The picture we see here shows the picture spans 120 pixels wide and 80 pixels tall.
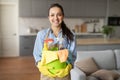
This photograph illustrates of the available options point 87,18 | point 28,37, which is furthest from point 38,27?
point 87,18

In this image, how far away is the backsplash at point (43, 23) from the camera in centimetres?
809

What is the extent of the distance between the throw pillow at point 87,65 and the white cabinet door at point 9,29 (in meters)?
4.57

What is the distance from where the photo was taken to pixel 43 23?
8.27 meters

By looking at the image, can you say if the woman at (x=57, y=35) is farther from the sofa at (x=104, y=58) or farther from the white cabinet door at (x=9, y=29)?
the white cabinet door at (x=9, y=29)

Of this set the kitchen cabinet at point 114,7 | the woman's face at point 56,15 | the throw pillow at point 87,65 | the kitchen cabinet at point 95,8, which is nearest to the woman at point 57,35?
the woman's face at point 56,15

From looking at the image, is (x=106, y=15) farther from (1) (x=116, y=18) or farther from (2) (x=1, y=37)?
(2) (x=1, y=37)

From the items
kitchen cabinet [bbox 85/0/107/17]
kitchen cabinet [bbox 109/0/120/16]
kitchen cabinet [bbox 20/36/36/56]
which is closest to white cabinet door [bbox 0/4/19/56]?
kitchen cabinet [bbox 20/36/36/56]

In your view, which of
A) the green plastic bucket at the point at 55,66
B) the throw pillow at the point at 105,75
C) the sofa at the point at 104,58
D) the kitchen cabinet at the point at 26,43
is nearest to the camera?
the green plastic bucket at the point at 55,66

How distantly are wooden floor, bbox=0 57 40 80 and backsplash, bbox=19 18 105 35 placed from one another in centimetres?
114

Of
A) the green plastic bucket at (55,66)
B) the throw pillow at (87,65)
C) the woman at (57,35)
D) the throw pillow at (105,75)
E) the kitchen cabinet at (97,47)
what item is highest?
the woman at (57,35)

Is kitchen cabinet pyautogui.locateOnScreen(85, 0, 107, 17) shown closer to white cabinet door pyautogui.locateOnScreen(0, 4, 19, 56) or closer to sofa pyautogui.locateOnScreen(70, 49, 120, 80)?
white cabinet door pyautogui.locateOnScreen(0, 4, 19, 56)

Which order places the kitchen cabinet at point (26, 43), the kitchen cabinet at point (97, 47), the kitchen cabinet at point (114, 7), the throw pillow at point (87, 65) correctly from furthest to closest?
the kitchen cabinet at point (114, 7), the kitchen cabinet at point (26, 43), the kitchen cabinet at point (97, 47), the throw pillow at point (87, 65)

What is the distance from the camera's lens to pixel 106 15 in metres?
8.38

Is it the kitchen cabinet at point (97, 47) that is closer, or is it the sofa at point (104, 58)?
the sofa at point (104, 58)
